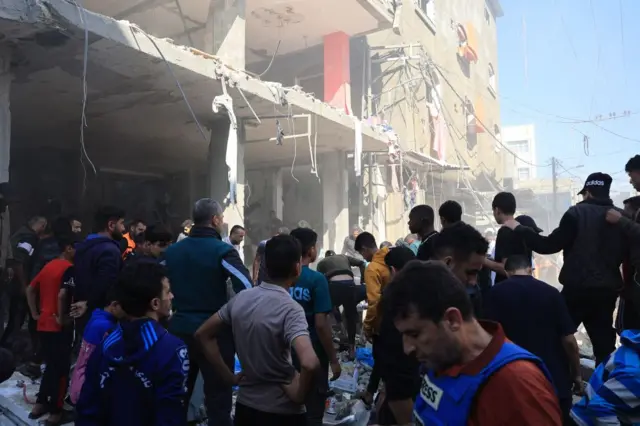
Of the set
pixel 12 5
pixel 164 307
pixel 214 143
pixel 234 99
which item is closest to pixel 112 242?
pixel 164 307

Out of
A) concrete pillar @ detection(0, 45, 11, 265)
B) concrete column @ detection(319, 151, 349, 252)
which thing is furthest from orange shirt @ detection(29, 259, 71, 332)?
concrete column @ detection(319, 151, 349, 252)

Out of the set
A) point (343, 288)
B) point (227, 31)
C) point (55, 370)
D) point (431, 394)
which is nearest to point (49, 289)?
point (55, 370)

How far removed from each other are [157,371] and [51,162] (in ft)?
42.0

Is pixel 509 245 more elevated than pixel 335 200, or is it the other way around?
pixel 335 200

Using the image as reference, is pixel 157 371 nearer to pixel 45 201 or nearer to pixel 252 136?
pixel 252 136

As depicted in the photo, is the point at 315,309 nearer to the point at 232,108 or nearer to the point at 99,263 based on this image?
the point at 99,263

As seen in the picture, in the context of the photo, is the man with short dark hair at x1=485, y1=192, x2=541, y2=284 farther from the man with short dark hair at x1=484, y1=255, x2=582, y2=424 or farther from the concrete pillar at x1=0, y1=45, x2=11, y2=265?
the concrete pillar at x1=0, y1=45, x2=11, y2=265

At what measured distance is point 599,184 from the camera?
4.04 m

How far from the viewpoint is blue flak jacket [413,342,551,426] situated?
49.1 inches

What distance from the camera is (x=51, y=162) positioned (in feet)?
42.8

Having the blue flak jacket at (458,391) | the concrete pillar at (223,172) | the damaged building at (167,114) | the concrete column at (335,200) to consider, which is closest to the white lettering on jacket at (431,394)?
the blue flak jacket at (458,391)

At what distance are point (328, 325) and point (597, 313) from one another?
6.95 feet

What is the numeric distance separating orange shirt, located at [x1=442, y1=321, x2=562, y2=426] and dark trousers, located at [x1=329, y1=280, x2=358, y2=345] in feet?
18.9

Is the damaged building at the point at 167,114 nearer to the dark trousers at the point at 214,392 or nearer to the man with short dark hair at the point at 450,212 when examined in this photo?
the dark trousers at the point at 214,392
